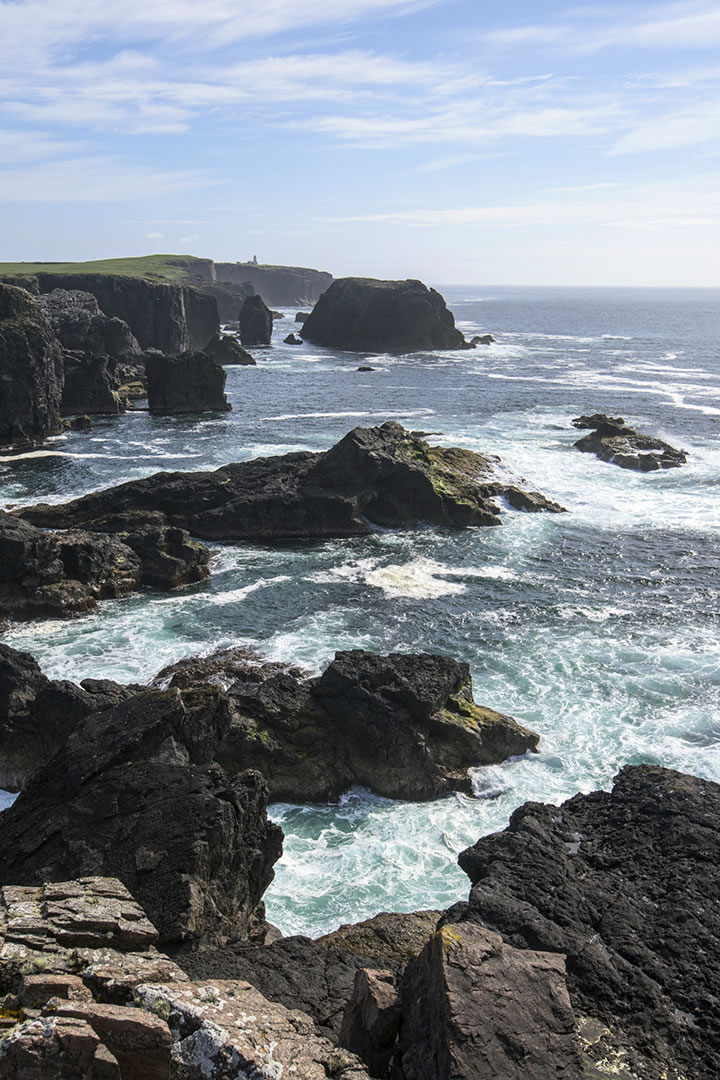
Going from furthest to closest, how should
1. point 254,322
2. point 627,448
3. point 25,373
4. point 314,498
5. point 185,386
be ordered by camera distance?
point 254,322, point 185,386, point 25,373, point 627,448, point 314,498

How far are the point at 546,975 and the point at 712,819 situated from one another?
7.73m

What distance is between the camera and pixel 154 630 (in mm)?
36375

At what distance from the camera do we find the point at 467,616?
1495 inches

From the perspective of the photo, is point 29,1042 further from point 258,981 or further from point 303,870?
point 303,870

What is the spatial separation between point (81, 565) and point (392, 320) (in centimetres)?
12360

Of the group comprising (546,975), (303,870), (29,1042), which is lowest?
(303,870)

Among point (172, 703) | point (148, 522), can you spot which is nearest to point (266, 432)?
point (148, 522)

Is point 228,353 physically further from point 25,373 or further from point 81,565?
point 81,565

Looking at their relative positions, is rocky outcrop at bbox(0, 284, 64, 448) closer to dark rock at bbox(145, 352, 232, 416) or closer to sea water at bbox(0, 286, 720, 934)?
sea water at bbox(0, 286, 720, 934)

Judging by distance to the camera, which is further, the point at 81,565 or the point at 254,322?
the point at 254,322

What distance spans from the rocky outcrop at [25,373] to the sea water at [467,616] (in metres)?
2.53

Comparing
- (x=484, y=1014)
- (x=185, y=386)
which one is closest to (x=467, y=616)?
(x=484, y=1014)

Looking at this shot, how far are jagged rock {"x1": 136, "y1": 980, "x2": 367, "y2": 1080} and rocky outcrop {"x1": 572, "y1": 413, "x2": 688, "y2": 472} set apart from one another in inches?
2360

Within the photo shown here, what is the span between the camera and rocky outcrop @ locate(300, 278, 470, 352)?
153500 mm
